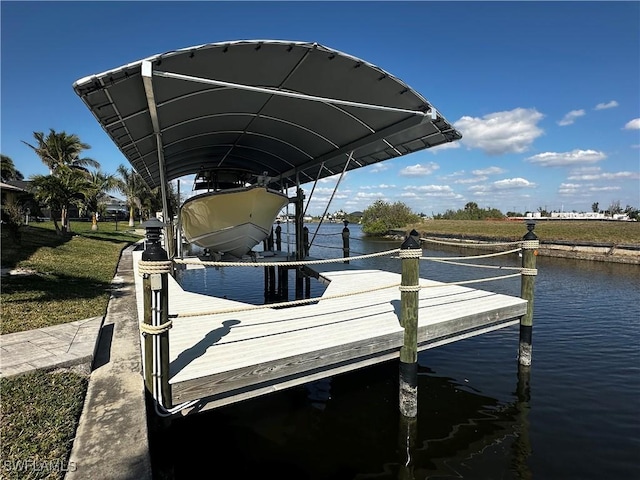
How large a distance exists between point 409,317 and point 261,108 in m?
5.00

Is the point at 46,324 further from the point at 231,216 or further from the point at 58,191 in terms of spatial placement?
the point at 58,191

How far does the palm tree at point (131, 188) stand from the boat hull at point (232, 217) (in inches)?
1505

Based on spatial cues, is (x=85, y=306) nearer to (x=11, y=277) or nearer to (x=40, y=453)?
(x=11, y=277)

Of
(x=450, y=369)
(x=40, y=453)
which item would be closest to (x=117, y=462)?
(x=40, y=453)

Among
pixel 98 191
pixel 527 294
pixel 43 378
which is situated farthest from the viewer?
pixel 98 191

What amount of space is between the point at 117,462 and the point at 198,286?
12198mm

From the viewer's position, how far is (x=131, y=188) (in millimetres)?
44250

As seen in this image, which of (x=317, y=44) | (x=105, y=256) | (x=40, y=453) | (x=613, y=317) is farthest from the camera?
(x=105, y=256)

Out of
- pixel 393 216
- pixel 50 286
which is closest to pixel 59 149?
pixel 50 286

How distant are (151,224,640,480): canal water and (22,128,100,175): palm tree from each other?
1305 inches

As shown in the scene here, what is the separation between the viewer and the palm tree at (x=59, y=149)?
31156 millimetres

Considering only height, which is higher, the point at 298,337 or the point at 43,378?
the point at 298,337

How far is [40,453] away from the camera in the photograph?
112 inches

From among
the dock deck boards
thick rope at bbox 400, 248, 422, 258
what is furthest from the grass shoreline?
thick rope at bbox 400, 248, 422, 258
